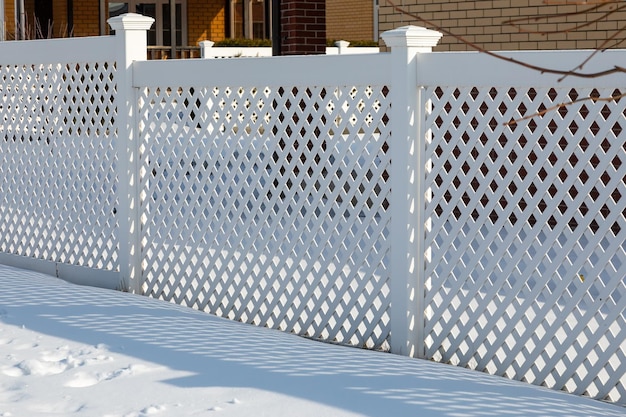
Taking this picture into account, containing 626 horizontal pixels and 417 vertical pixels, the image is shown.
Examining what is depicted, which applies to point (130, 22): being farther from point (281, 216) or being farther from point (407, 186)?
point (407, 186)

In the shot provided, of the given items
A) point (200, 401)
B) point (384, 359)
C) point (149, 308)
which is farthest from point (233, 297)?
point (200, 401)

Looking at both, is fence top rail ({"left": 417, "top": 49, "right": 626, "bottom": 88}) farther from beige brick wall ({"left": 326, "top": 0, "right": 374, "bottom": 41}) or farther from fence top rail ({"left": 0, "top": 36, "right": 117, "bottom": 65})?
beige brick wall ({"left": 326, "top": 0, "right": 374, "bottom": 41})

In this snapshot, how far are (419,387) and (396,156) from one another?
4.13 ft

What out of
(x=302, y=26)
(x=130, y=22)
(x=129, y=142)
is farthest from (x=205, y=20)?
(x=129, y=142)

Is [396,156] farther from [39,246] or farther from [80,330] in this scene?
[39,246]

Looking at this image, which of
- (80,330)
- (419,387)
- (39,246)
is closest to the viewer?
(419,387)

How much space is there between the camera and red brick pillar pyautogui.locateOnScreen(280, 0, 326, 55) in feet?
37.4

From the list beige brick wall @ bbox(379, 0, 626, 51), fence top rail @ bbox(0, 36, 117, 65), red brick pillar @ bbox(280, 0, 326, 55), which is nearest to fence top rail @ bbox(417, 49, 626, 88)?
fence top rail @ bbox(0, 36, 117, 65)

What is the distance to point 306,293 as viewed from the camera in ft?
19.5

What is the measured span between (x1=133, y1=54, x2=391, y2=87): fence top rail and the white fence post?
0.37ft

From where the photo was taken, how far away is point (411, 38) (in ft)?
17.0

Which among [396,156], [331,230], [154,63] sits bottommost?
[331,230]

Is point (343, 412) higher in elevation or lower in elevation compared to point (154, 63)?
lower

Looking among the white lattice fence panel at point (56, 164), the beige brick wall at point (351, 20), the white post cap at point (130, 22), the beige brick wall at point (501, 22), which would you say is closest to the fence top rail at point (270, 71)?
the white post cap at point (130, 22)
